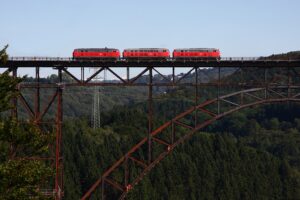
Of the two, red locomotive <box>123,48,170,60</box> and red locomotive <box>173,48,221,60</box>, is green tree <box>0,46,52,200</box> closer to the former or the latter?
red locomotive <box>123,48,170,60</box>

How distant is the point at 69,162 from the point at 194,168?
28.8 m

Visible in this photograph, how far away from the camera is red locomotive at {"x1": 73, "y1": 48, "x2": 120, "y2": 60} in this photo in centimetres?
6588

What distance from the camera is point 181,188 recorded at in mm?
153125

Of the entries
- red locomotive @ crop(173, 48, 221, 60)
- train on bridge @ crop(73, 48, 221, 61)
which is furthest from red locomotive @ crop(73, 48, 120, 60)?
red locomotive @ crop(173, 48, 221, 60)

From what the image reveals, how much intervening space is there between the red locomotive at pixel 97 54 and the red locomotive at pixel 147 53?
924 millimetres

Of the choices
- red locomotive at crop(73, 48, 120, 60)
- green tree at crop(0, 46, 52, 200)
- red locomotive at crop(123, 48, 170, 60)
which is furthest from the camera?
red locomotive at crop(123, 48, 170, 60)

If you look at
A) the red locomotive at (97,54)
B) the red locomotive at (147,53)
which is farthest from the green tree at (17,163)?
the red locomotive at (147,53)

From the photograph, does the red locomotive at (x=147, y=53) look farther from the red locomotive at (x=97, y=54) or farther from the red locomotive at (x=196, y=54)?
the red locomotive at (x=196, y=54)

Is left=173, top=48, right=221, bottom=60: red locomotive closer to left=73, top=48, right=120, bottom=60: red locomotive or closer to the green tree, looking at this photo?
left=73, top=48, right=120, bottom=60: red locomotive

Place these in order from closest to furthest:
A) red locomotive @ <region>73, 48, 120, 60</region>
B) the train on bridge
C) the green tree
Answer: 1. the green tree
2. red locomotive @ <region>73, 48, 120, 60</region>
3. the train on bridge

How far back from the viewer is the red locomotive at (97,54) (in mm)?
65875

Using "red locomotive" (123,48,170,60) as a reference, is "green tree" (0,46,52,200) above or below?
below

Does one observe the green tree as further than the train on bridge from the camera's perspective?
No

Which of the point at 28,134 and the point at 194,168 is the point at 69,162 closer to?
the point at 194,168
